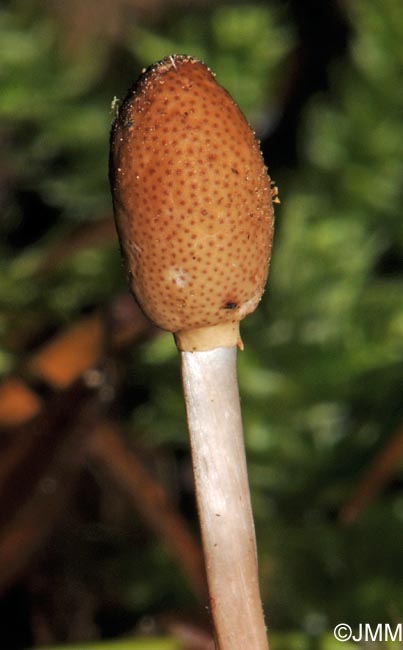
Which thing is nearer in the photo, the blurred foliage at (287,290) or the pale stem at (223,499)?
the pale stem at (223,499)

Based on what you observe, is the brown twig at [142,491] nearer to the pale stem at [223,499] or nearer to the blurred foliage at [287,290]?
the blurred foliage at [287,290]

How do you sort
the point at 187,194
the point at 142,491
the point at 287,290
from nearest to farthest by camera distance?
the point at 187,194
the point at 142,491
the point at 287,290

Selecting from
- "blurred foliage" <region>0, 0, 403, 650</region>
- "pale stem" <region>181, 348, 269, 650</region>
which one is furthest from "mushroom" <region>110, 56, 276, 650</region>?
"blurred foliage" <region>0, 0, 403, 650</region>

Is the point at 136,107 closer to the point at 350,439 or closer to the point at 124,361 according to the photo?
the point at 124,361

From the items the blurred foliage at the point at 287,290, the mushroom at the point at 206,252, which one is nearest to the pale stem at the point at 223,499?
the mushroom at the point at 206,252

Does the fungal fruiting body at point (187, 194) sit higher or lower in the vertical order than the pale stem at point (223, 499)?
higher

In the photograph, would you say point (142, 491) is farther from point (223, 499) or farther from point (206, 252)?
point (206, 252)

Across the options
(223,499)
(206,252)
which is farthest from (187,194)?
(223,499)
